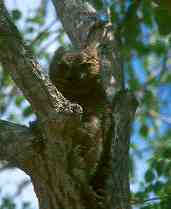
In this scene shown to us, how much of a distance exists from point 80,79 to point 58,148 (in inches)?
15.4

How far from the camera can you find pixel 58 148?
204cm

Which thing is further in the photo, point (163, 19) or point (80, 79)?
point (163, 19)

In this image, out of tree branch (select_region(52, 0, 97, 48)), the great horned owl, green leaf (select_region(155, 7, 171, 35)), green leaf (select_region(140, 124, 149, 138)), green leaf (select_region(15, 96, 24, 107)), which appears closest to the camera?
the great horned owl

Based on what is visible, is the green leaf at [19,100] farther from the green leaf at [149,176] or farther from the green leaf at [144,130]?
the green leaf at [149,176]

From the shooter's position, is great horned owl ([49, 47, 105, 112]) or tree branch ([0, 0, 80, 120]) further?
great horned owl ([49, 47, 105, 112])

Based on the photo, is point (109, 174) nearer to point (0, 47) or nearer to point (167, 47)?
point (0, 47)

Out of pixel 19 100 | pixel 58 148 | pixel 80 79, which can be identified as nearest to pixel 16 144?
pixel 58 148

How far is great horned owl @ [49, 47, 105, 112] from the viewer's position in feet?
7.55

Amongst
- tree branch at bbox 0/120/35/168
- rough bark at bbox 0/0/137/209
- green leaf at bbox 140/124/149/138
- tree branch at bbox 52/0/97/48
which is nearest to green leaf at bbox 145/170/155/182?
rough bark at bbox 0/0/137/209

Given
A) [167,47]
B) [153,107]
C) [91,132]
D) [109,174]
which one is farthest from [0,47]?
[153,107]

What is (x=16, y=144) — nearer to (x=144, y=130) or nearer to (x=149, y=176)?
(x=149, y=176)

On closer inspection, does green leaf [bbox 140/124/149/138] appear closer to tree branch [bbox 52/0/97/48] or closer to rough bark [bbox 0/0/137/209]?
tree branch [bbox 52/0/97/48]

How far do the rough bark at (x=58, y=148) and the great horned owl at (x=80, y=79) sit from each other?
97 mm

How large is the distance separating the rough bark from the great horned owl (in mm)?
97
